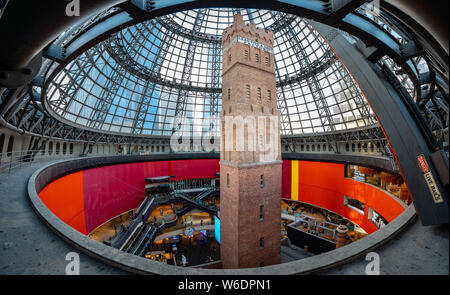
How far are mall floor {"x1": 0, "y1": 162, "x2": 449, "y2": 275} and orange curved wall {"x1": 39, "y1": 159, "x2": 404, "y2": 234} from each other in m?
9.95

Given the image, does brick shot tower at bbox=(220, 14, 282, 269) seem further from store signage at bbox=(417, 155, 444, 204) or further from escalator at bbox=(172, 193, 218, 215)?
escalator at bbox=(172, 193, 218, 215)

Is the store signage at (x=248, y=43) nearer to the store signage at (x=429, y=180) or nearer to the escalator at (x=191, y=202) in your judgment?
the store signage at (x=429, y=180)

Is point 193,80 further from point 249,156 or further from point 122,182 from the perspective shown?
point 249,156

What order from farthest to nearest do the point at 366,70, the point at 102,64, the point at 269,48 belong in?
1. the point at 102,64
2. the point at 269,48
3. the point at 366,70

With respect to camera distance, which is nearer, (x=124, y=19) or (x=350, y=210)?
(x=124, y=19)

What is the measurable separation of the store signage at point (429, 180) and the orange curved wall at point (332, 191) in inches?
699

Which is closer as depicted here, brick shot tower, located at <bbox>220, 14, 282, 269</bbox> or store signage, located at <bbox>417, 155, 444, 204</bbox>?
store signage, located at <bbox>417, 155, 444, 204</bbox>

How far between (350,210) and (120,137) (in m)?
39.1

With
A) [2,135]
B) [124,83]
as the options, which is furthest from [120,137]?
[2,135]

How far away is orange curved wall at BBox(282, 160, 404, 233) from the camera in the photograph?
808 inches

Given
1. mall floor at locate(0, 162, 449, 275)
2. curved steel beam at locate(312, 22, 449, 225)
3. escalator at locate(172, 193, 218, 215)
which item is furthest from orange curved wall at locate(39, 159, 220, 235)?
curved steel beam at locate(312, 22, 449, 225)

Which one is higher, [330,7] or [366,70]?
[330,7]
